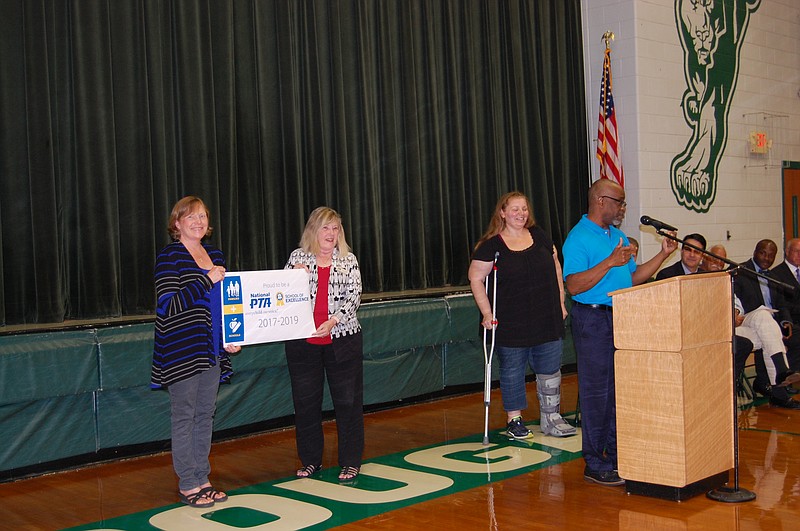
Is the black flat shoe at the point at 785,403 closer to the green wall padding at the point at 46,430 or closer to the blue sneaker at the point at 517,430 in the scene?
the blue sneaker at the point at 517,430

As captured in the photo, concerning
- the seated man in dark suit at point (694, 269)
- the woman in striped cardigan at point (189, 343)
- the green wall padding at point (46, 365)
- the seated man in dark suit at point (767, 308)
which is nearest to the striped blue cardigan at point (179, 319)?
the woman in striped cardigan at point (189, 343)

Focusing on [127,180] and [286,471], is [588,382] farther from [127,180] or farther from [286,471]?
[127,180]

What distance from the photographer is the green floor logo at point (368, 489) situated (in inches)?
161

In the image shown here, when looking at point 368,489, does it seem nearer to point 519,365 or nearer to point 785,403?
point 519,365

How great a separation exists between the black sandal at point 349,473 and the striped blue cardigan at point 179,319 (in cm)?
99

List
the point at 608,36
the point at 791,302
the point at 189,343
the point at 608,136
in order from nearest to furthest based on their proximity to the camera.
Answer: the point at 189,343 < the point at 791,302 < the point at 608,136 < the point at 608,36

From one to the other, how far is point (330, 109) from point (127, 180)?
1898mm

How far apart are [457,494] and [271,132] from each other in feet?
11.2

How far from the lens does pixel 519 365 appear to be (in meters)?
5.59

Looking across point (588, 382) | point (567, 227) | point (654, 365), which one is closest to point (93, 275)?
point (588, 382)

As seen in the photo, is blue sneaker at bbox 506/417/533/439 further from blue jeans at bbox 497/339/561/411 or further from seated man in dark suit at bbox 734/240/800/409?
seated man in dark suit at bbox 734/240/800/409

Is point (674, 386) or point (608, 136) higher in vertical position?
point (608, 136)

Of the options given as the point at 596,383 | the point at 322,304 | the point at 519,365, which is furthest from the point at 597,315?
the point at 322,304

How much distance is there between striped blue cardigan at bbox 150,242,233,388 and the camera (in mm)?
4203
